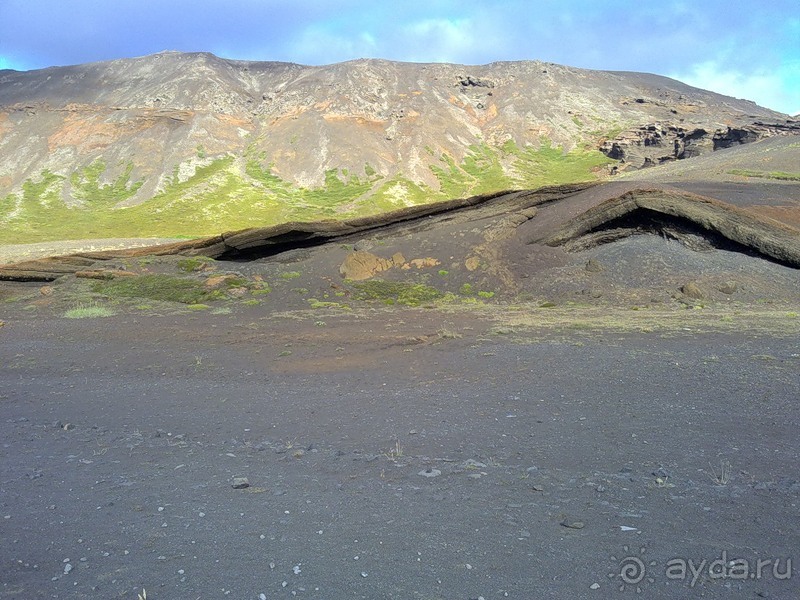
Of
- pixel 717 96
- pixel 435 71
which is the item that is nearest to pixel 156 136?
pixel 435 71

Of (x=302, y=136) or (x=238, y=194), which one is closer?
(x=238, y=194)

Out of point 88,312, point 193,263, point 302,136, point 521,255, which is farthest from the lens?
point 302,136

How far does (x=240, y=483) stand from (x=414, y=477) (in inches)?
69.3

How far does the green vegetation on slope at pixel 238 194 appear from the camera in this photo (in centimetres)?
6844

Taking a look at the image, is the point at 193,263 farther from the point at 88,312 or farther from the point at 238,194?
the point at 238,194

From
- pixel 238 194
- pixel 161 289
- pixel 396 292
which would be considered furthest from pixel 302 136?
pixel 396 292

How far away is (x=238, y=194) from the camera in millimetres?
81438

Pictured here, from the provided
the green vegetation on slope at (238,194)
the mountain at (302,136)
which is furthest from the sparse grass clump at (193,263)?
the mountain at (302,136)

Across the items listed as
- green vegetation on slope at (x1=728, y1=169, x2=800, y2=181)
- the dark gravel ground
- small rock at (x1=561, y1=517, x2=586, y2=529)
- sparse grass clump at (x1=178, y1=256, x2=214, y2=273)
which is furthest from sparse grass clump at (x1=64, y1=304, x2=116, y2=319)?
green vegetation on slope at (x1=728, y1=169, x2=800, y2=181)

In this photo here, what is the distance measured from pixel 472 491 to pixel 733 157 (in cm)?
4919

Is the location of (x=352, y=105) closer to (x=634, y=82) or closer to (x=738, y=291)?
(x=634, y=82)

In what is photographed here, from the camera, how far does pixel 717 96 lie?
4919 inches

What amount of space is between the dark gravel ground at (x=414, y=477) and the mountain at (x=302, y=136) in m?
59.1

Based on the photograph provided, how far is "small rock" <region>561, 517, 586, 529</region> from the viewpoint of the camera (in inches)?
176
